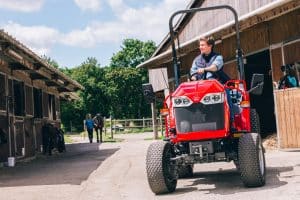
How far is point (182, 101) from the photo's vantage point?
722 cm

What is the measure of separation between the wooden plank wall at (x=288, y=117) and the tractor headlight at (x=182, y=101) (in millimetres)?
5759

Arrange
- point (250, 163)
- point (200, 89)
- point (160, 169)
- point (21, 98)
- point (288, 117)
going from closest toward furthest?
point (250, 163) → point (160, 169) → point (200, 89) → point (288, 117) → point (21, 98)

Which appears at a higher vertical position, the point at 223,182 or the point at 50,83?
the point at 50,83

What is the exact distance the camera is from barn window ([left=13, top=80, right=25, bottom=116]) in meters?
17.0

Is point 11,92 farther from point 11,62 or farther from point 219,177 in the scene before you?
point 219,177

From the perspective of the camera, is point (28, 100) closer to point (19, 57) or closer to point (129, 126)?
point (19, 57)

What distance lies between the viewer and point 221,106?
7.15 meters

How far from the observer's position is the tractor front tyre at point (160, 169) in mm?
7059

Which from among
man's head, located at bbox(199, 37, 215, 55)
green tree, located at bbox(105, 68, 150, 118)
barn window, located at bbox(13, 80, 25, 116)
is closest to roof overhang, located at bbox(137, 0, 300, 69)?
man's head, located at bbox(199, 37, 215, 55)

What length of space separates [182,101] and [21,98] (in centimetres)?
1125

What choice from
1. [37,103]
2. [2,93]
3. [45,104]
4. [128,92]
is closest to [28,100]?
[37,103]

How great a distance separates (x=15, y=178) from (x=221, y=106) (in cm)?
557

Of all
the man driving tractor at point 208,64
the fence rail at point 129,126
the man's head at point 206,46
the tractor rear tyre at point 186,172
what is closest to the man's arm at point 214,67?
the man driving tractor at point 208,64

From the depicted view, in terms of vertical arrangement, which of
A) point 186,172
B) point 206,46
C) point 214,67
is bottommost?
point 186,172
